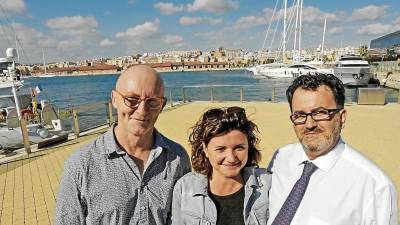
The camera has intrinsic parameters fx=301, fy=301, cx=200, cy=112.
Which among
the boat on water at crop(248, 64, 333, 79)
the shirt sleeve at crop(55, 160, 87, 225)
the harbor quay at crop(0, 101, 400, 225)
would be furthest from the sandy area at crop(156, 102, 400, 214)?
the boat on water at crop(248, 64, 333, 79)

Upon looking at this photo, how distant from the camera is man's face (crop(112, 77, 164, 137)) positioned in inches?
76.2

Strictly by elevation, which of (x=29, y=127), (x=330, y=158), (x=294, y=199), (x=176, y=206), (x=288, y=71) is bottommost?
(x=29, y=127)

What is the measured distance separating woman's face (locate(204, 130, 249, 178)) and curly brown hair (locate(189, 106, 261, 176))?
4 centimetres

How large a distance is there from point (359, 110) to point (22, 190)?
522 inches

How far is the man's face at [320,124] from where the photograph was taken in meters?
1.93

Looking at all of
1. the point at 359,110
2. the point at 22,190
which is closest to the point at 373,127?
the point at 359,110

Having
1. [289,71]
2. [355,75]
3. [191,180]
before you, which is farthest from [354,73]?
[191,180]

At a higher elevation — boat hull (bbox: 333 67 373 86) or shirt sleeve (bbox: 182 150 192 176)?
shirt sleeve (bbox: 182 150 192 176)

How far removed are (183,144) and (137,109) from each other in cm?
736

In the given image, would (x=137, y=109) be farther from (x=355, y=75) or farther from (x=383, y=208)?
(x=355, y=75)

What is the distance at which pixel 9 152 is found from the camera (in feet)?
31.2

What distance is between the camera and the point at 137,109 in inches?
77.0

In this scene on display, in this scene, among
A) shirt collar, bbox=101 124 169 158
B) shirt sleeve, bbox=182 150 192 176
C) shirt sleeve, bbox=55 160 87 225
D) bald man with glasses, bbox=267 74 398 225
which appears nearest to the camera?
bald man with glasses, bbox=267 74 398 225

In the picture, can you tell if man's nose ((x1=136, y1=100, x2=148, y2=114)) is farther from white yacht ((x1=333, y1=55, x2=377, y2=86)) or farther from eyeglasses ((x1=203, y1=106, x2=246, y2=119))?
white yacht ((x1=333, y1=55, x2=377, y2=86))
